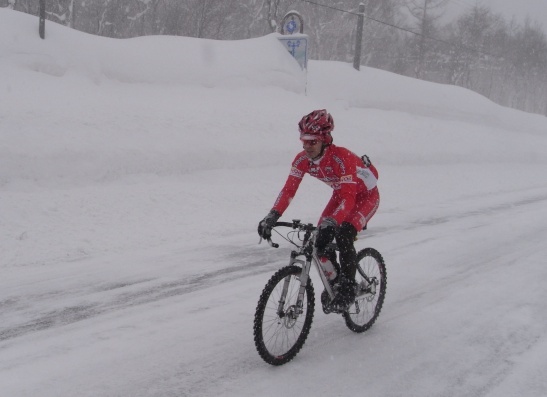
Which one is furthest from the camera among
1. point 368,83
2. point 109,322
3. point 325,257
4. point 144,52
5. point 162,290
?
point 368,83

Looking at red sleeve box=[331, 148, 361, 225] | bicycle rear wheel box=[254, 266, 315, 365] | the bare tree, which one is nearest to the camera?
bicycle rear wheel box=[254, 266, 315, 365]

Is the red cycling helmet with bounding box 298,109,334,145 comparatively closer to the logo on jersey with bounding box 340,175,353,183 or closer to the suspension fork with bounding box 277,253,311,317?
the logo on jersey with bounding box 340,175,353,183

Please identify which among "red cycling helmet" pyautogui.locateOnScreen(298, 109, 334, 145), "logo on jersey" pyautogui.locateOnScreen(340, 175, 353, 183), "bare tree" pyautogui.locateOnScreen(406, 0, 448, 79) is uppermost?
"bare tree" pyautogui.locateOnScreen(406, 0, 448, 79)

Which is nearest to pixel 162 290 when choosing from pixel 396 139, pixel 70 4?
pixel 396 139

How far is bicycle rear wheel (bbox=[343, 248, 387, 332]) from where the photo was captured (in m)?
5.66

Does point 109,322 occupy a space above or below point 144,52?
below

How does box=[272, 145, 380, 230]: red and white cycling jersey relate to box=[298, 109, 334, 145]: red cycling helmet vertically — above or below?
below

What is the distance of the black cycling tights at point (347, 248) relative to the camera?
17.1ft

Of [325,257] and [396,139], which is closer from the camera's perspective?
[325,257]

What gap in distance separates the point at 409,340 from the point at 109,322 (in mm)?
3150

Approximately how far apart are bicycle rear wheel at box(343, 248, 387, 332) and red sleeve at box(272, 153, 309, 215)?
1.08 m

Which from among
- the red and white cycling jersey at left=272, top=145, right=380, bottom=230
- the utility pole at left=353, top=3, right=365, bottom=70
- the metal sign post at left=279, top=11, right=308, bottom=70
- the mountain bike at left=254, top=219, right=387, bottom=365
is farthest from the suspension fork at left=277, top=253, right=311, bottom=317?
A: the utility pole at left=353, top=3, right=365, bottom=70

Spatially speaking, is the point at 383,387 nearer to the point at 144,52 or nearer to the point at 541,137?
the point at 144,52

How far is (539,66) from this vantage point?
64.6 metres
